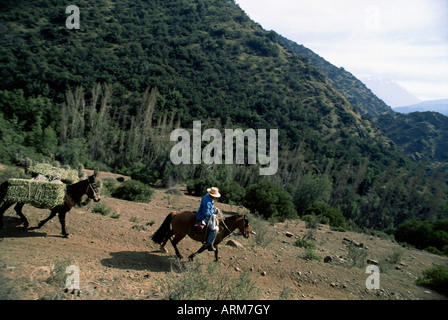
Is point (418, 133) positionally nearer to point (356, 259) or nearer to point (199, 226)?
point (356, 259)

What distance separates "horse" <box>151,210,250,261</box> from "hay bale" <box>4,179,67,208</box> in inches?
111

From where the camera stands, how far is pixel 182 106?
56219mm

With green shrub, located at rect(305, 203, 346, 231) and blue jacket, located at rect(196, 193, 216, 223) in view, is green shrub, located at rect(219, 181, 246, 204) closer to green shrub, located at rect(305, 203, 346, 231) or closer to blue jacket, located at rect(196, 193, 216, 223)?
green shrub, located at rect(305, 203, 346, 231)

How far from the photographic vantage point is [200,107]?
56375 millimetres

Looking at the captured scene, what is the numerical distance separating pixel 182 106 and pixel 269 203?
1719 inches

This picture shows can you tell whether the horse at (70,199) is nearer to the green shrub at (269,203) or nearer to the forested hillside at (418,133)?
the green shrub at (269,203)

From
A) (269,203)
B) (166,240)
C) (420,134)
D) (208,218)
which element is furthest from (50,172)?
(420,134)

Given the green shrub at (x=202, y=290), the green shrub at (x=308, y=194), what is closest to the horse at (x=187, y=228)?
the green shrub at (x=202, y=290)

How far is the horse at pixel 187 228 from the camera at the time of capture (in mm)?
6516

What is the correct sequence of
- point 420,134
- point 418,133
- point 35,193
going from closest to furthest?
1. point 35,193
2. point 420,134
3. point 418,133

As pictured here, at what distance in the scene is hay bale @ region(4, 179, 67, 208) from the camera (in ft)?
19.7

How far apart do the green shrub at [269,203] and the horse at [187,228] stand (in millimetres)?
10606
